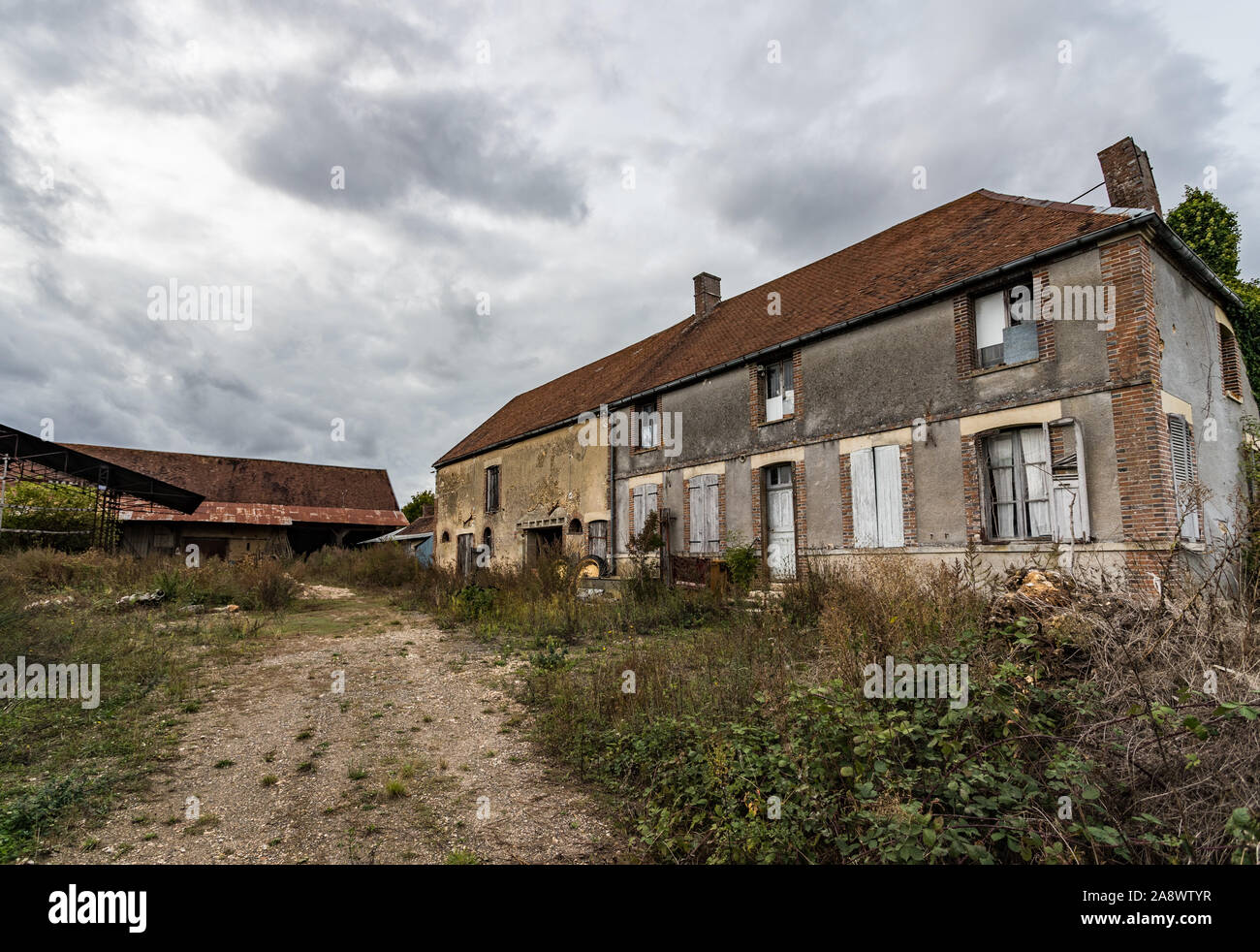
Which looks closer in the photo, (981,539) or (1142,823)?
(1142,823)

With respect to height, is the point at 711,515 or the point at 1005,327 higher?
the point at 1005,327

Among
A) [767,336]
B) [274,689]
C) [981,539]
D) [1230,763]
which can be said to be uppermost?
[767,336]

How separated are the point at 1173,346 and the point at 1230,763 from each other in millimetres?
8722

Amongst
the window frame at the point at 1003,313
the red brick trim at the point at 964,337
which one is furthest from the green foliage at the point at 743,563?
the window frame at the point at 1003,313

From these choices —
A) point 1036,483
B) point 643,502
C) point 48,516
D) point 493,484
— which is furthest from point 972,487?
point 48,516

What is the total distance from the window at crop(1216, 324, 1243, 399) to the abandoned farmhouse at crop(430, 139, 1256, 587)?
46mm

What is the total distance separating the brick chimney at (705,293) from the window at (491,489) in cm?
931

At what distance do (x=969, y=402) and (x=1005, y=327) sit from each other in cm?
126

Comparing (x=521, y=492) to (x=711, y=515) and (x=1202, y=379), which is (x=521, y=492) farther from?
(x=1202, y=379)

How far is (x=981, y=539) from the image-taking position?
30.3 feet

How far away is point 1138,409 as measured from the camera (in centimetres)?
804
